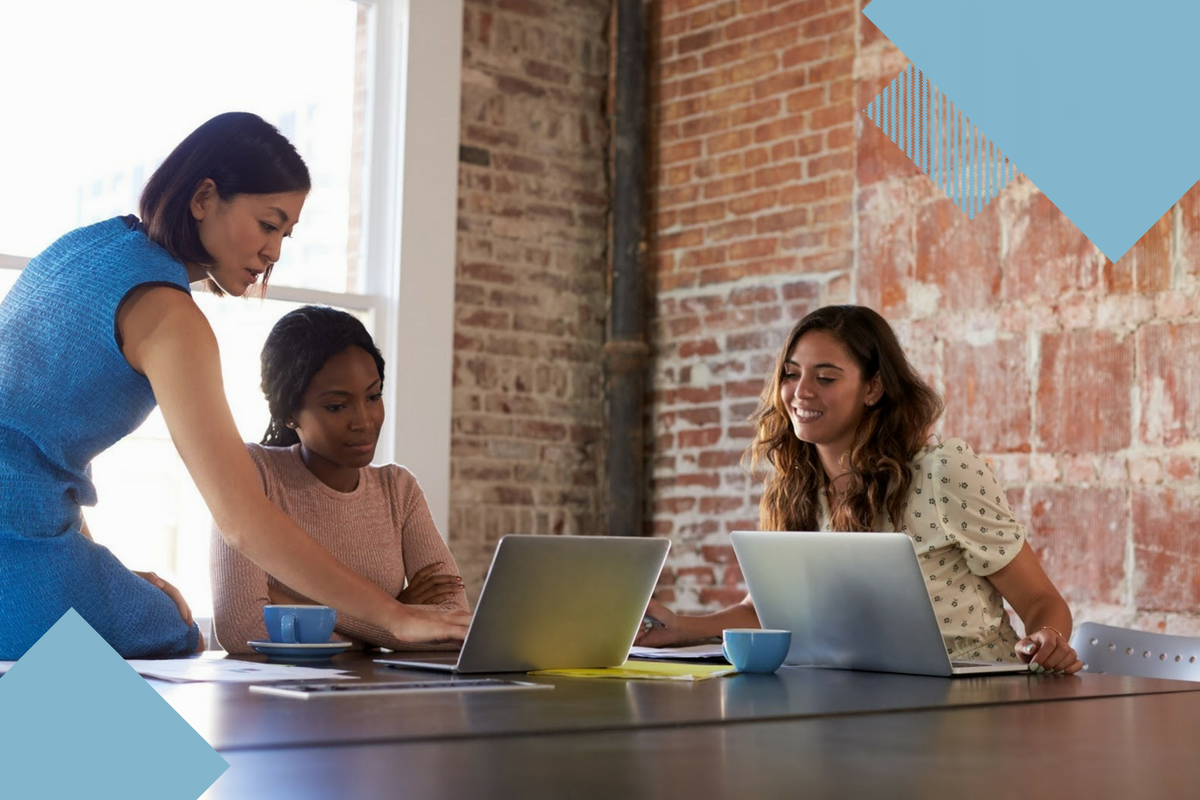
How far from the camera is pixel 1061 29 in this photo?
4398 mm

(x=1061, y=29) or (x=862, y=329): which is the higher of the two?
(x=1061, y=29)

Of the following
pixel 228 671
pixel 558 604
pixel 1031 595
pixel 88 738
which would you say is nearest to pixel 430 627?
pixel 558 604

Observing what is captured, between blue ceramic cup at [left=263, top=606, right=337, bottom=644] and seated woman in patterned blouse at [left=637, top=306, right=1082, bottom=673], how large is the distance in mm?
672

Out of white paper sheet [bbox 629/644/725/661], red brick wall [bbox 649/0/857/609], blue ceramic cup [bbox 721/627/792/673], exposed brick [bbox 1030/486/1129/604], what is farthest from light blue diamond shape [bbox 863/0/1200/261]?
blue ceramic cup [bbox 721/627/792/673]

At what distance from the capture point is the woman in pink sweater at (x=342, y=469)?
3.21m

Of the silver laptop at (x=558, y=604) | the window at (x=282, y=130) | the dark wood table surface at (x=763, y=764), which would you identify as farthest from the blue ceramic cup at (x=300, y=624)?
the window at (x=282, y=130)

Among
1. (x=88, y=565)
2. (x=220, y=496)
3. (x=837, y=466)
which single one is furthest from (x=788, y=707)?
(x=837, y=466)

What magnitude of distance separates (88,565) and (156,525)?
256cm

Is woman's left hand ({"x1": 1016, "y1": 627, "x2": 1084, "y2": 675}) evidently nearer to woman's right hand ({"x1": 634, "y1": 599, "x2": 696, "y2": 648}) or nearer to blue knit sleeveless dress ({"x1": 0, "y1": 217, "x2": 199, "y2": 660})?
woman's right hand ({"x1": 634, "y1": 599, "x2": 696, "y2": 648})

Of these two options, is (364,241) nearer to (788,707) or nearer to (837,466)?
(837,466)

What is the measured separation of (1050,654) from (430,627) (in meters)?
1.02

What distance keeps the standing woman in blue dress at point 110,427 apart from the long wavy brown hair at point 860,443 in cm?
117

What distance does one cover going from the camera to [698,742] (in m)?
1.47

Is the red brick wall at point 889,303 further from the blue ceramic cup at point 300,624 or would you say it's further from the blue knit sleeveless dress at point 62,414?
the blue knit sleeveless dress at point 62,414
